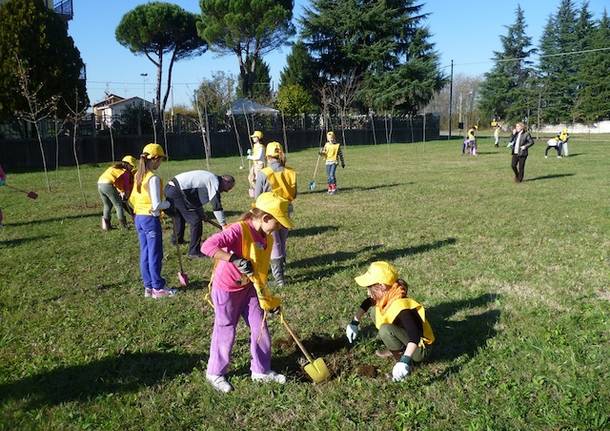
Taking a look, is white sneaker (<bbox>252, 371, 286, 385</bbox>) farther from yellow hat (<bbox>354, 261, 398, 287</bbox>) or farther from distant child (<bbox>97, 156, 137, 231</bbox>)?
distant child (<bbox>97, 156, 137, 231</bbox>)

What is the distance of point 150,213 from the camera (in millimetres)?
5883

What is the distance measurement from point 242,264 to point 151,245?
9.14 feet

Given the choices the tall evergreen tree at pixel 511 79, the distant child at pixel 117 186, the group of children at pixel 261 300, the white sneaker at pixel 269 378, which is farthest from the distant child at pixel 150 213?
the tall evergreen tree at pixel 511 79

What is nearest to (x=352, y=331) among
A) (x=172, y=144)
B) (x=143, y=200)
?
(x=143, y=200)

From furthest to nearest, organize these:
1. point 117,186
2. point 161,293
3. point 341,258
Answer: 1. point 117,186
2. point 341,258
3. point 161,293

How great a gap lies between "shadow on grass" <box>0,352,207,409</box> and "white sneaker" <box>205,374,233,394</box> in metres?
0.39

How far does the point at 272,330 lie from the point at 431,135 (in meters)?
45.5

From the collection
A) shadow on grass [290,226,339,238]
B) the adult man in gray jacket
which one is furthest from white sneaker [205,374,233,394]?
shadow on grass [290,226,339,238]

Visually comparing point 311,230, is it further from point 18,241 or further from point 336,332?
point 18,241

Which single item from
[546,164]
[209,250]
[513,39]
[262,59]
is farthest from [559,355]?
[513,39]

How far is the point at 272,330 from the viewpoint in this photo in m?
5.21

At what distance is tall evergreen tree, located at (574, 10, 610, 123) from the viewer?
57719 millimetres

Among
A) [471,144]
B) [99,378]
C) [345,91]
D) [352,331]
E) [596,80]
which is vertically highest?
[596,80]

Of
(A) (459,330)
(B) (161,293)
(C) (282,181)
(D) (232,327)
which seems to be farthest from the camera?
(C) (282,181)
